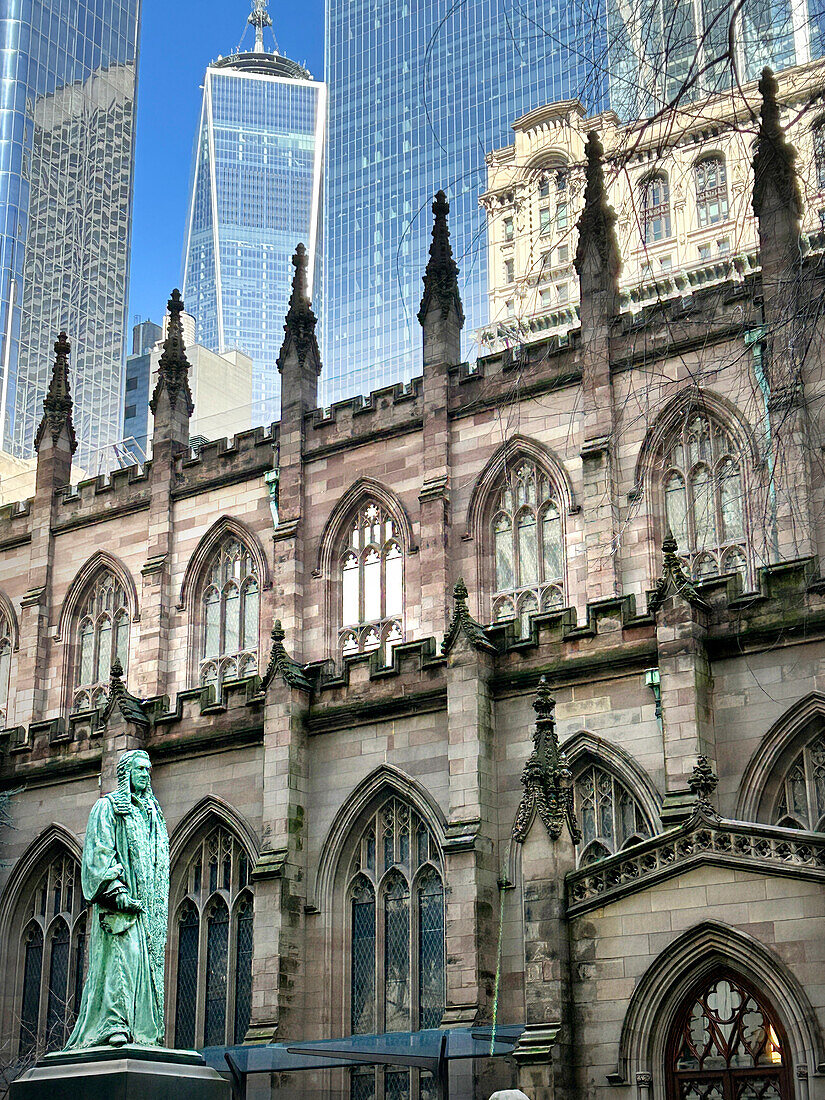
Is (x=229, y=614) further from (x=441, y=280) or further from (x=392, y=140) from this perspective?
(x=392, y=140)

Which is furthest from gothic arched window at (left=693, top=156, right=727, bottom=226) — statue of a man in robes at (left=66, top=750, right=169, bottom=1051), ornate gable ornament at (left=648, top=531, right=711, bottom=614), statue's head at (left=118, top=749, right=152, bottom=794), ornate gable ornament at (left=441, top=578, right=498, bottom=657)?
statue of a man in robes at (left=66, top=750, right=169, bottom=1051)

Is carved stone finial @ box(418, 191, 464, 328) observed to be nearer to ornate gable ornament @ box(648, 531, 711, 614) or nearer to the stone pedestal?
ornate gable ornament @ box(648, 531, 711, 614)

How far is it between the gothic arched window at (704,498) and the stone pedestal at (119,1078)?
19.0m

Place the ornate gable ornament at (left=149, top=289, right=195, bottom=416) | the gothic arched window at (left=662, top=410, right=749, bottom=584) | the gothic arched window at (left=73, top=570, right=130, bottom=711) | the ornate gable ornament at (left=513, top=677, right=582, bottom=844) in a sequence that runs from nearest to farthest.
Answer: the ornate gable ornament at (left=513, top=677, right=582, bottom=844)
the gothic arched window at (left=662, top=410, right=749, bottom=584)
the gothic arched window at (left=73, top=570, right=130, bottom=711)
the ornate gable ornament at (left=149, top=289, right=195, bottom=416)

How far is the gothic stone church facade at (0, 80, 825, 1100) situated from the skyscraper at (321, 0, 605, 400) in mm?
74969

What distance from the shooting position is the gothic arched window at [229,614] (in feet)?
119

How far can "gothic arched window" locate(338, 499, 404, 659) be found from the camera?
34500 millimetres

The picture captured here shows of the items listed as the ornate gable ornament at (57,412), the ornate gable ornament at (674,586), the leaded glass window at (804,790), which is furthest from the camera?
the ornate gable ornament at (57,412)

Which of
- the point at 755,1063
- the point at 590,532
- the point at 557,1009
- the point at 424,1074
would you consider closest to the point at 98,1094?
the point at 557,1009

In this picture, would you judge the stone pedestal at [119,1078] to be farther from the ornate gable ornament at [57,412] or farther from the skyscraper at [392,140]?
the skyscraper at [392,140]

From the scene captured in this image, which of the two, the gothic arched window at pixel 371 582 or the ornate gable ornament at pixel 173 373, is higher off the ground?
the ornate gable ornament at pixel 173 373

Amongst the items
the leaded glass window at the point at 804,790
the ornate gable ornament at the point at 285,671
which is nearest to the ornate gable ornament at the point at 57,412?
the ornate gable ornament at the point at 285,671

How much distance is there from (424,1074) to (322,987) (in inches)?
90.6

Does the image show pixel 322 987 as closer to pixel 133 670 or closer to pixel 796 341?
pixel 133 670
